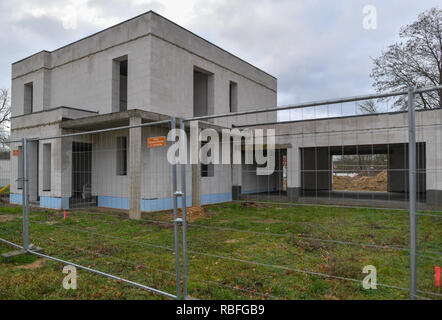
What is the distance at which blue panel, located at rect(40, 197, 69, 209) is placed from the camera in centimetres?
1230

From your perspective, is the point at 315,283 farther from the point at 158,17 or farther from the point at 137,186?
the point at 158,17

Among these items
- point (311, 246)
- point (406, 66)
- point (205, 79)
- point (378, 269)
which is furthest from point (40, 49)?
point (406, 66)

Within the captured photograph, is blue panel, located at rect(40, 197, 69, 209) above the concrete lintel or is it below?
below

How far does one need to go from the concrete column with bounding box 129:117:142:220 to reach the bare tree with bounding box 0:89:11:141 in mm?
28315

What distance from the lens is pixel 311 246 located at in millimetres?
6527


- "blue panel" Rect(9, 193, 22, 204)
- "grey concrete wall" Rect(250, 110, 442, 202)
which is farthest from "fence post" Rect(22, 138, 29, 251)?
"blue panel" Rect(9, 193, 22, 204)

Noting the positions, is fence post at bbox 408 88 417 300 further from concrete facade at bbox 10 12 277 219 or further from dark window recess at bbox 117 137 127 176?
dark window recess at bbox 117 137 127 176

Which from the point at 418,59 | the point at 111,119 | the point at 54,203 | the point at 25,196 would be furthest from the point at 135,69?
the point at 418,59

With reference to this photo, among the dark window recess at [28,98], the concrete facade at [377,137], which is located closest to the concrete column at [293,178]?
the concrete facade at [377,137]

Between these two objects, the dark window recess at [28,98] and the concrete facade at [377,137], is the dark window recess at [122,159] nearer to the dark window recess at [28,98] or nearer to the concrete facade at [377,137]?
the concrete facade at [377,137]

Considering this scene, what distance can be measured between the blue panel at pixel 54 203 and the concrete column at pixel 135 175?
385 centimetres

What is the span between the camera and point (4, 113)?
31.7m

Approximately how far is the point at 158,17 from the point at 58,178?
8.51m

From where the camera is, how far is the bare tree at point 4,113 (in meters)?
31.2
